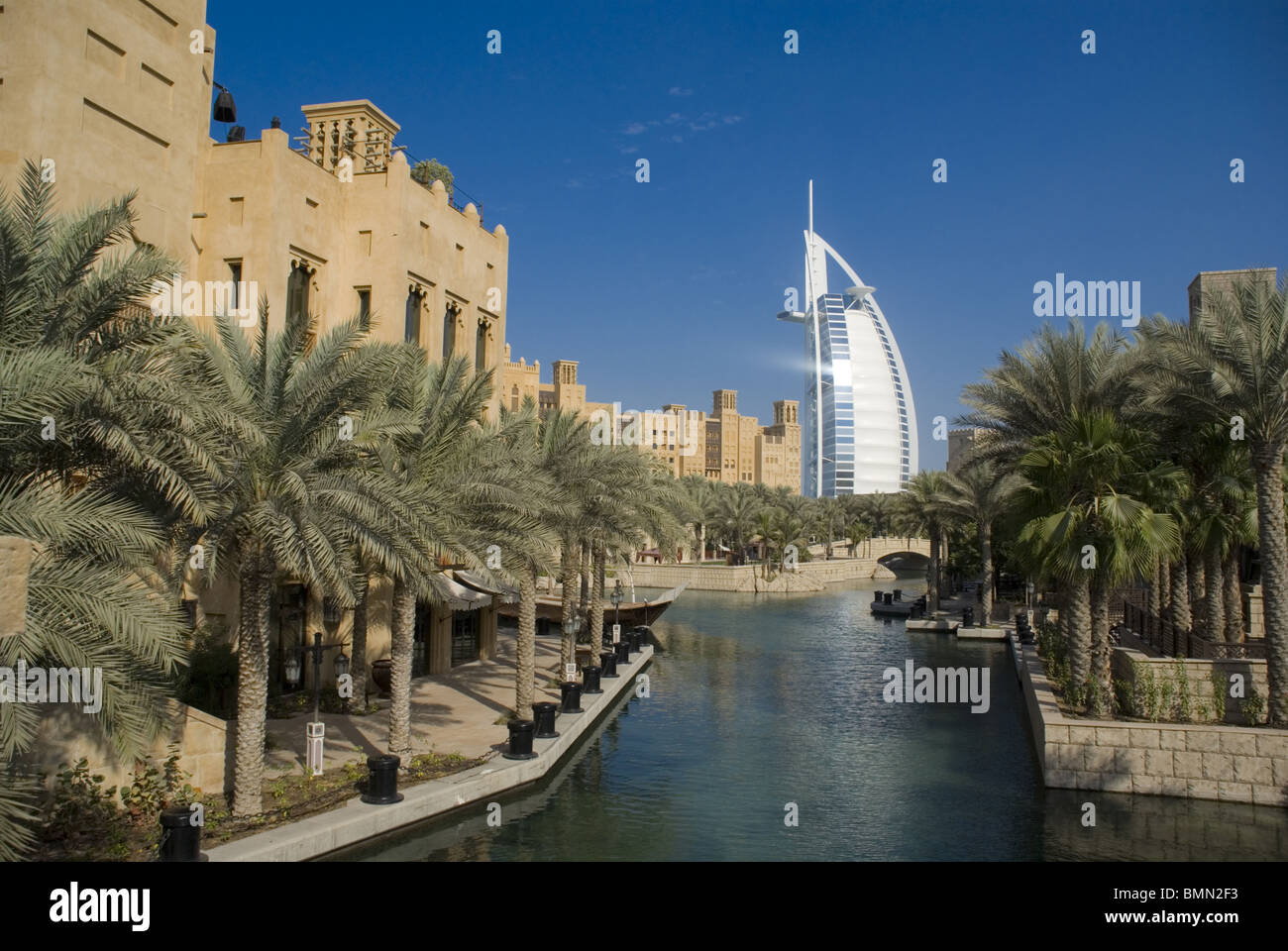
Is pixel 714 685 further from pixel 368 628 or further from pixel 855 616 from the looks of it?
pixel 855 616

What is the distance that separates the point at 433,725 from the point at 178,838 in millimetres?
8019

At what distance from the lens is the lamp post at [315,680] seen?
12.7 meters

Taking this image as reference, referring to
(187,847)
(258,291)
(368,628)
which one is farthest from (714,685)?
(187,847)

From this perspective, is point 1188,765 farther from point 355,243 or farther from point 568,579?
point 355,243

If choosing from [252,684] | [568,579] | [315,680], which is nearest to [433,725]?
[315,680]

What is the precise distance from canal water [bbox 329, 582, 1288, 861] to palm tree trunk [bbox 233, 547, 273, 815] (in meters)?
1.45

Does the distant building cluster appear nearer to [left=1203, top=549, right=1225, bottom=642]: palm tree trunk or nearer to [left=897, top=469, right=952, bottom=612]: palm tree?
[left=897, top=469, right=952, bottom=612]: palm tree

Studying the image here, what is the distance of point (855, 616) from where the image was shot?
157ft

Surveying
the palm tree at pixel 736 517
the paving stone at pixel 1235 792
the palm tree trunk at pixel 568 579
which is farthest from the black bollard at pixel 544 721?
the palm tree at pixel 736 517

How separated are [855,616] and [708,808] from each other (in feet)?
116

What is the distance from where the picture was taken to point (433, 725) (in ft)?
56.1

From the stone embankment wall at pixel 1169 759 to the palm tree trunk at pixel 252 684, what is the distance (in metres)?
11.7

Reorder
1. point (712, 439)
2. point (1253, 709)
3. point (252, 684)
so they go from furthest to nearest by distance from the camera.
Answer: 1. point (712, 439)
2. point (1253, 709)
3. point (252, 684)
